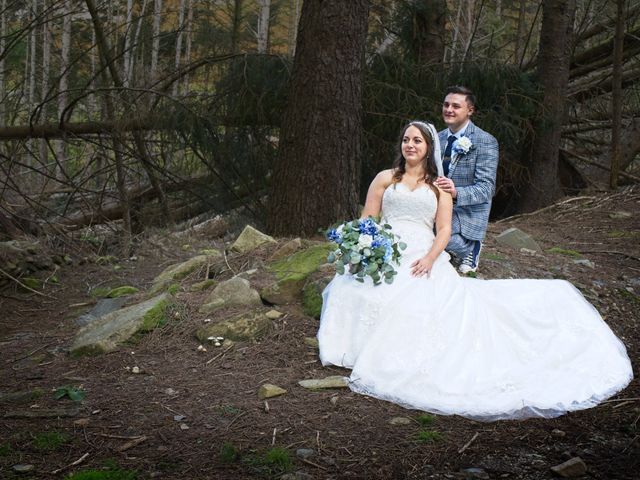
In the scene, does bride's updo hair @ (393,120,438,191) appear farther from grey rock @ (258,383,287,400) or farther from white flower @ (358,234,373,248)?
grey rock @ (258,383,287,400)

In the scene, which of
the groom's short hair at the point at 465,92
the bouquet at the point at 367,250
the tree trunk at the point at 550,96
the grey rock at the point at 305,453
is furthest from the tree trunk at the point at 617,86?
A: the grey rock at the point at 305,453

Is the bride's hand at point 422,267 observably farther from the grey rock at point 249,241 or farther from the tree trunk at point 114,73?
the tree trunk at point 114,73

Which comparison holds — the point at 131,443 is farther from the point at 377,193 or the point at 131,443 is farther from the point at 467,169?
the point at 467,169

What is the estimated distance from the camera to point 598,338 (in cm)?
472

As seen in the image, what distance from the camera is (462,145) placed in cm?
541

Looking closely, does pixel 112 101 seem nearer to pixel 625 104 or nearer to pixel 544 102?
pixel 544 102

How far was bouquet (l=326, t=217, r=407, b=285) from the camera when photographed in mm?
4703

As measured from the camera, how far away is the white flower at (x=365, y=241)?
4.70 metres

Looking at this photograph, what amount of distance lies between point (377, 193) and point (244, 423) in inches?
82.0

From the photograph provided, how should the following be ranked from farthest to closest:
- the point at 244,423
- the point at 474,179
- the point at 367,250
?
the point at 474,179 → the point at 367,250 → the point at 244,423

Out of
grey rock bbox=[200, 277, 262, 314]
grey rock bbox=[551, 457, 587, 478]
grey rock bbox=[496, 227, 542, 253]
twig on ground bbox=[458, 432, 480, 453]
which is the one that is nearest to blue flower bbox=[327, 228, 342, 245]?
grey rock bbox=[200, 277, 262, 314]

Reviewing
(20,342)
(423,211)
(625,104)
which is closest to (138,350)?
(20,342)

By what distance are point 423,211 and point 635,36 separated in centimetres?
818

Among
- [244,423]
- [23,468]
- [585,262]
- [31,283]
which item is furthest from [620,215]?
[23,468]
